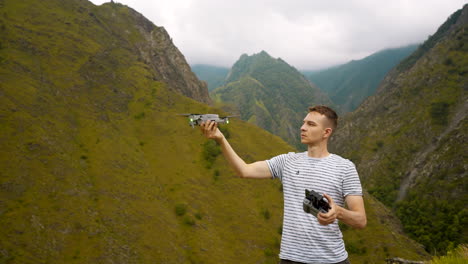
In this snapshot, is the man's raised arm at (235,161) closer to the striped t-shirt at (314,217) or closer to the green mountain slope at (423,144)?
the striped t-shirt at (314,217)

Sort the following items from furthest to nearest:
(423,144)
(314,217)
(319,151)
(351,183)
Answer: (423,144)
(319,151)
(314,217)
(351,183)

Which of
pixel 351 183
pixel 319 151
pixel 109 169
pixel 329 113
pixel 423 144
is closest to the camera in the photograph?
pixel 351 183

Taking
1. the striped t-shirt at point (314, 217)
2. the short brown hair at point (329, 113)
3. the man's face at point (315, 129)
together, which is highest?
the short brown hair at point (329, 113)

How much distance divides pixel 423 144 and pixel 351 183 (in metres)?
155

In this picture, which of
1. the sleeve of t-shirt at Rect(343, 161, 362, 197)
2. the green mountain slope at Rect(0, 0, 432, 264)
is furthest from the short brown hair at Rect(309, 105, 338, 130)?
the green mountain slope at Rect(0, 0, 432, 264)

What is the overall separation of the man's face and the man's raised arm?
1.01 meters

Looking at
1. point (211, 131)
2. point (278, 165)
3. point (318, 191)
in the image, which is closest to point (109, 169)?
point (211, 131)

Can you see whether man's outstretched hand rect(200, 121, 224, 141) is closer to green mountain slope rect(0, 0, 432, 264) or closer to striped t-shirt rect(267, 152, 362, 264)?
striped t-shirt rect(267, 152, 362, 264)

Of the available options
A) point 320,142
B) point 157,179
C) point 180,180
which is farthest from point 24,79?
point 320,142

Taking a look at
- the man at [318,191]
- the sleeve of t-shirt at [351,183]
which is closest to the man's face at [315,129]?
the man at [318,191]

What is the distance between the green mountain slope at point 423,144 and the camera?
98.8m

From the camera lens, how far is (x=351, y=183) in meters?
4.20

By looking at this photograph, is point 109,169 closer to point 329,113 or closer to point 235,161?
point 235,161

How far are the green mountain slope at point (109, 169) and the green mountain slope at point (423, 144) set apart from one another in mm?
23239
